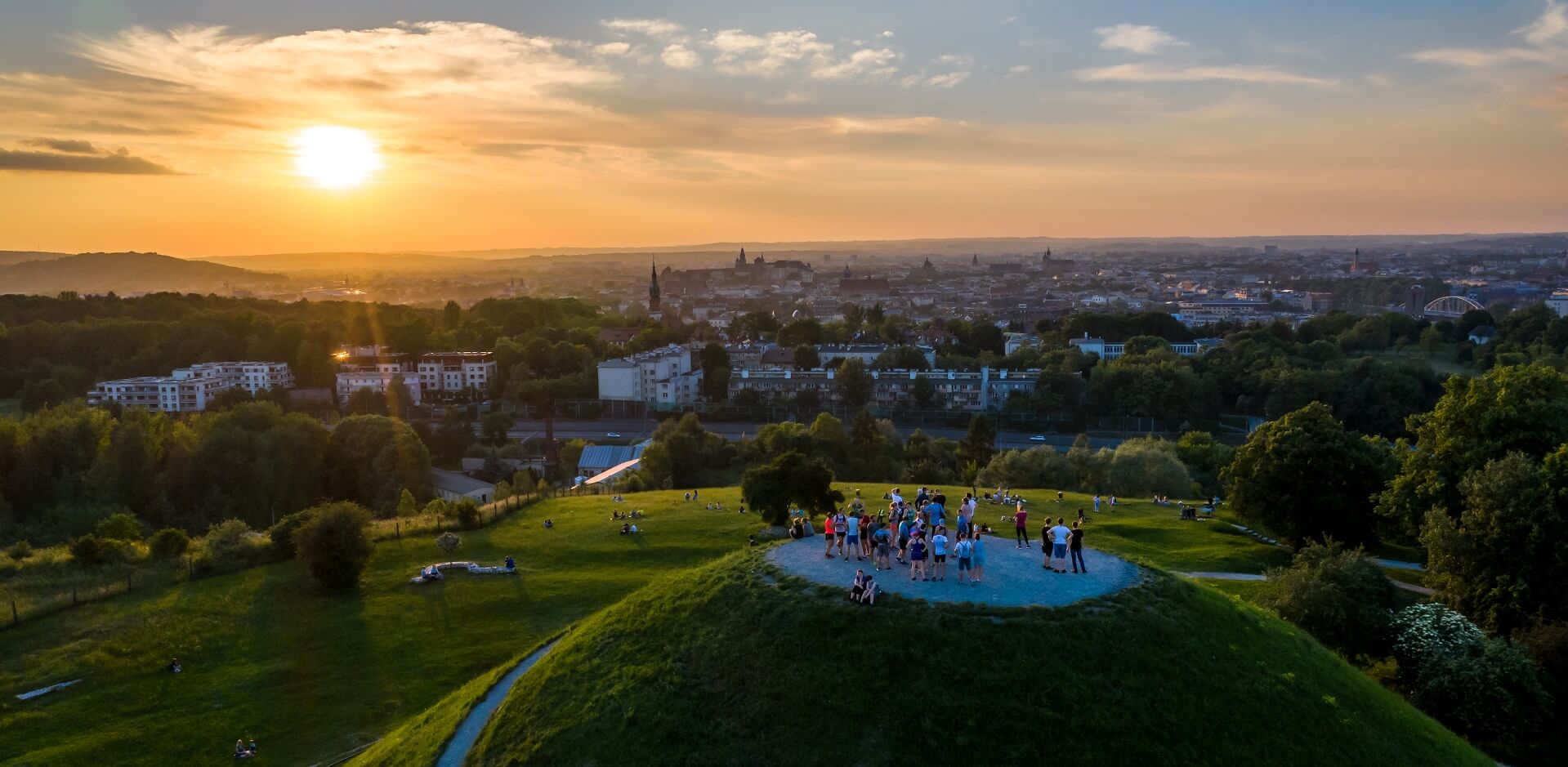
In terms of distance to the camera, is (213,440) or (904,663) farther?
(213,440)

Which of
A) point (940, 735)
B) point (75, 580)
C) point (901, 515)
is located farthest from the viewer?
point (75, 580)

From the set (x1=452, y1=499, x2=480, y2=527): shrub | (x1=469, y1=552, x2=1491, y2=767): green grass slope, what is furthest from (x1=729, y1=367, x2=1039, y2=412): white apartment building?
(x1=469, y1=552, x2=1491, y2=767): green grass slope

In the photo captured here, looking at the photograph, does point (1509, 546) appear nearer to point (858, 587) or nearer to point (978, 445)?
point (858, 587)

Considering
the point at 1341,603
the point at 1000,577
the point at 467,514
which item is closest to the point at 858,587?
the point at 1000,577

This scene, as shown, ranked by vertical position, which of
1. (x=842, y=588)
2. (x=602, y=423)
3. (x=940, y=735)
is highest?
(x=842, y=588)

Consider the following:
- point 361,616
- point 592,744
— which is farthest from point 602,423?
point 592,744

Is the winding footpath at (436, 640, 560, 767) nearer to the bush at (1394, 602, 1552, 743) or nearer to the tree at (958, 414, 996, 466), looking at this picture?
the bush at (1394, 602, 1552, 743)

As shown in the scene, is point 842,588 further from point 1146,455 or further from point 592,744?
point 1146,455
